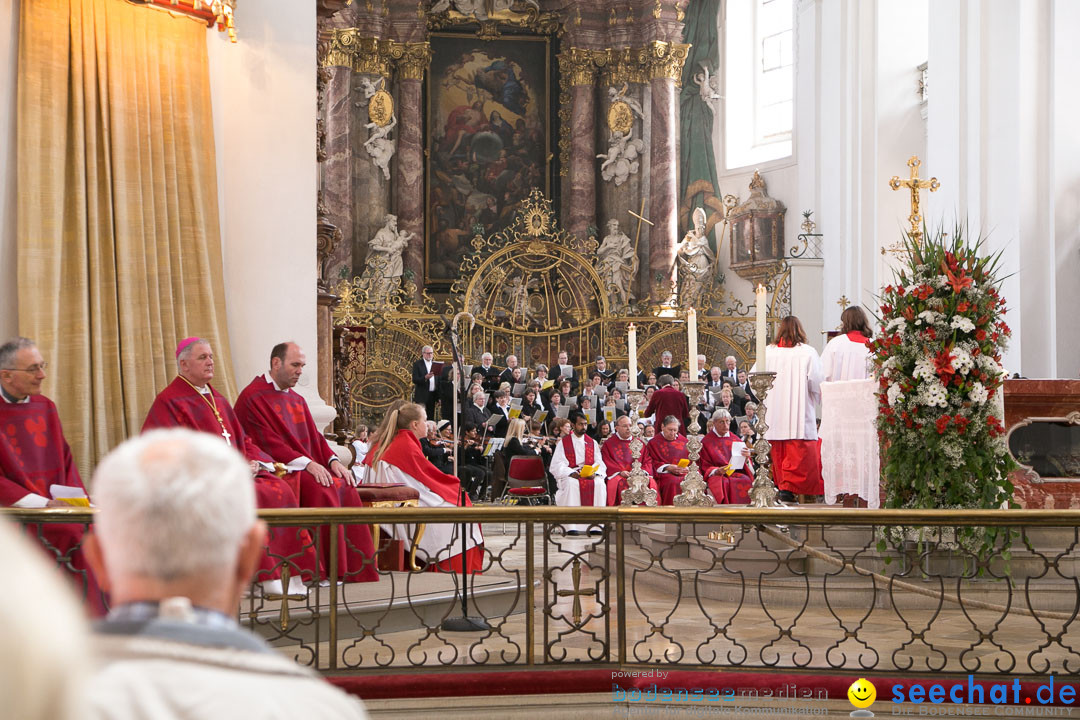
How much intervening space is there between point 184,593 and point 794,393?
9.82 meters

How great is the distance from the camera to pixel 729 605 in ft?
25.3

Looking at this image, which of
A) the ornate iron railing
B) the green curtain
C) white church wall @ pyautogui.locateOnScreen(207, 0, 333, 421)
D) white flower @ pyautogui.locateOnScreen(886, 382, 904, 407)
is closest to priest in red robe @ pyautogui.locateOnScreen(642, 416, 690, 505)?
the ornate iron railing

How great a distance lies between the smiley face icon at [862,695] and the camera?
17.0 feet

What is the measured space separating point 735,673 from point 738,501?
7350mm

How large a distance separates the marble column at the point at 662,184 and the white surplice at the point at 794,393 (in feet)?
38.4

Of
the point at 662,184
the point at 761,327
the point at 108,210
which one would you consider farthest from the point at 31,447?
the point at 662,184

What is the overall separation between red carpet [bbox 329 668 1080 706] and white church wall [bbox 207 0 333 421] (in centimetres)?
367

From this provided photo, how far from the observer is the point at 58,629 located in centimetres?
95

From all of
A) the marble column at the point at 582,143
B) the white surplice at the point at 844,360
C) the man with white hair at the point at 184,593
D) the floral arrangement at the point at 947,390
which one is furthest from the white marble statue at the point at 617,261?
the man with white hair at the point at 184,593

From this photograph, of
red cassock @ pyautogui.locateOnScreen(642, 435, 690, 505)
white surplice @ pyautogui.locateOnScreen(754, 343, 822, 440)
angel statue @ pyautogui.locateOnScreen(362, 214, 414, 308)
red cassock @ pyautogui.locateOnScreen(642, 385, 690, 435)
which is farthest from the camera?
angel statue @ pyautogui.locateOnScreen(362, 214, 414, 308)

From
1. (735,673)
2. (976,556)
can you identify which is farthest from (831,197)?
(735,673)

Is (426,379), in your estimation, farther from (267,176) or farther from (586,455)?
(267,176)

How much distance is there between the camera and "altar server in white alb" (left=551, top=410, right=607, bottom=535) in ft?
44.5

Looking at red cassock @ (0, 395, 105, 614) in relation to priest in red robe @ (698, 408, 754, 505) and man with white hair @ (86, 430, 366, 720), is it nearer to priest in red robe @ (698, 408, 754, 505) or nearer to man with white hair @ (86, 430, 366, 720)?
man with white hair @ (86, 430, 366, 720)
